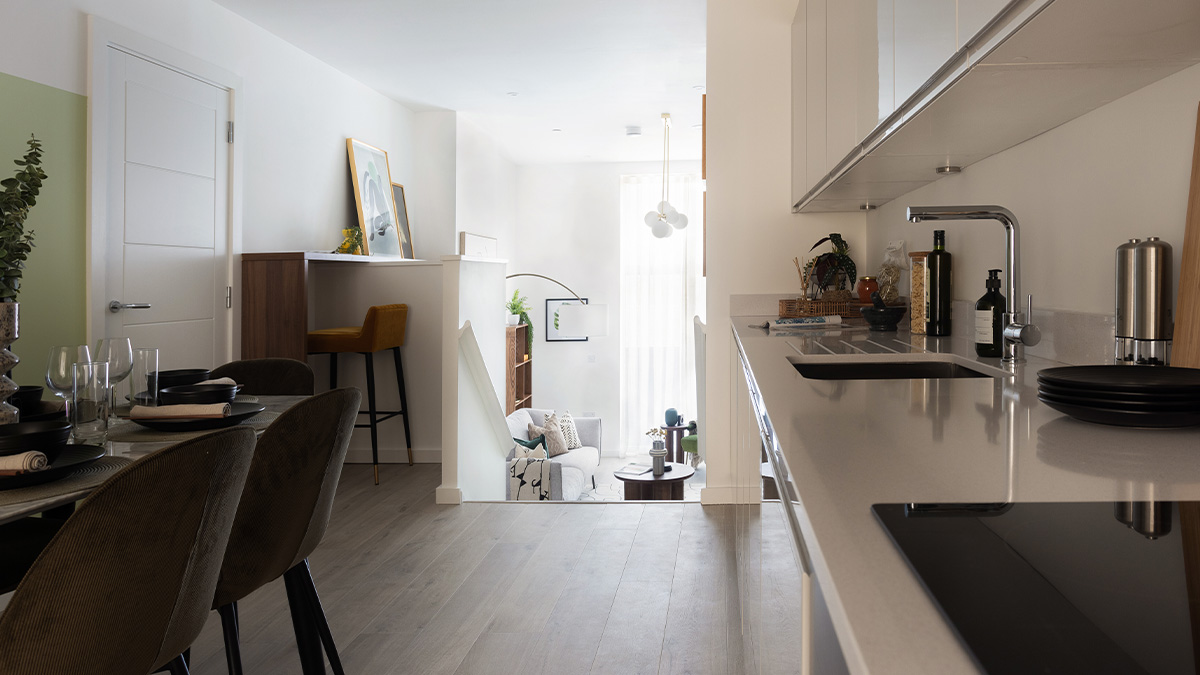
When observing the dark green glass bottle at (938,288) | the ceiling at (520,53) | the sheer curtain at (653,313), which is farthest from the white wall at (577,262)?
the dark green glass bottle at (938,288)

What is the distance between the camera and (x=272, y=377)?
2740mm

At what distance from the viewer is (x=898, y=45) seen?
1681 mm

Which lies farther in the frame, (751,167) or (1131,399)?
(751,167)

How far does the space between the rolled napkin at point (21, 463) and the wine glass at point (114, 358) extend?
0.51 m

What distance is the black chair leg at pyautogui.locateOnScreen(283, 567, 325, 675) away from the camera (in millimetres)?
1930

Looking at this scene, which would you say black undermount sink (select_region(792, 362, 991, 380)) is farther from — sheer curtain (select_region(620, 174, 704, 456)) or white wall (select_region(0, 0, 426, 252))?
sheer curtain (select_region(620, 174, 704, 456))

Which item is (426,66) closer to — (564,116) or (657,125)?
(564,116)

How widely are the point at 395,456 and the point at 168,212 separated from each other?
234 cm

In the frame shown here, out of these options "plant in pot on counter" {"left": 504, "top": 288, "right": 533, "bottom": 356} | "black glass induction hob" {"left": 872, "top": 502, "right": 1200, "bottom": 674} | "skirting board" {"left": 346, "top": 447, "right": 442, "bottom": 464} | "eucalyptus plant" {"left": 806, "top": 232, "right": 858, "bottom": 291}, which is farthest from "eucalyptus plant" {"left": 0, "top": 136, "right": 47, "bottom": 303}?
"plant in pot on counter" {"left": 504, "top": 288, "right": 533, "bottom": 356}

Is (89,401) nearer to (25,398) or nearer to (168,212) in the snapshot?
(25,398)

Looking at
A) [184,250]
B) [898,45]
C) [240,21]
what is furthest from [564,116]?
[898,45]

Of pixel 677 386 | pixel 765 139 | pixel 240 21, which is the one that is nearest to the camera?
pixel 765 139

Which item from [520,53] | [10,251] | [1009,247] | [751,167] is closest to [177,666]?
[10,251]

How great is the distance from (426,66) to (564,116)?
1828mm
